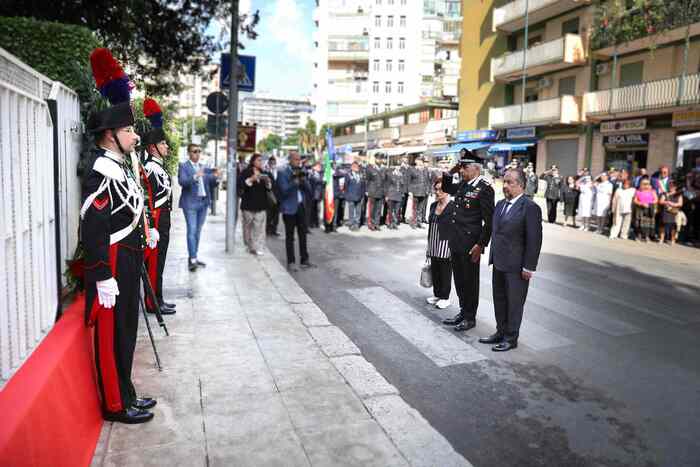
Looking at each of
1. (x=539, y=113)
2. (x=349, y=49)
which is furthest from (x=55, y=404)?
(x=349, y=49)

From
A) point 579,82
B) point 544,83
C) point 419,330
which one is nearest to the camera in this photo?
point 419,330

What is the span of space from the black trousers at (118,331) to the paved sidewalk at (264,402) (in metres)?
0.21

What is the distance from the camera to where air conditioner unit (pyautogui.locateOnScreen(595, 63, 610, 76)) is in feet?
83.4

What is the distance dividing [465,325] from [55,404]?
426 centimetres

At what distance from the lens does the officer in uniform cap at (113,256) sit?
324 cm

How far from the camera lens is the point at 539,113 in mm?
27609

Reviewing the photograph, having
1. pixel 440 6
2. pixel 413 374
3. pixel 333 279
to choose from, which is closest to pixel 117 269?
pixel 413 374

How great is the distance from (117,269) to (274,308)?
321 cm

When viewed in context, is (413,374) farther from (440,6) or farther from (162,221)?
(440,6)

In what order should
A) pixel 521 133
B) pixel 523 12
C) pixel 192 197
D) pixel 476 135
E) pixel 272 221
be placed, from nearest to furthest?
pixel 192 197
pixel 272 221
pixel 523 12
pixel 521 133
pixel 476 135

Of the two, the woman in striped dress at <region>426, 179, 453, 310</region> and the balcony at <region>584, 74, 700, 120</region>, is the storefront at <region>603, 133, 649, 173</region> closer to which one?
the balcony at <region>584, 74, 700, 120</region>

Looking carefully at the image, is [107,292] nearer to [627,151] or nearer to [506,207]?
[506,207]

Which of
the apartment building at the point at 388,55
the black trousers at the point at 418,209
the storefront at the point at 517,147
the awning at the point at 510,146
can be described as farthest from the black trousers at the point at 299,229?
the apartment building at the point at 388,55

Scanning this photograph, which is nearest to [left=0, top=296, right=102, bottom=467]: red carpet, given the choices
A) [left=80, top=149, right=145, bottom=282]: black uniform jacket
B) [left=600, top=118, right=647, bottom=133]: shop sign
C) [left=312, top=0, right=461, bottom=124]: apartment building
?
[left=80, top=149, right=145, bottom=282]: black uniform jacket
